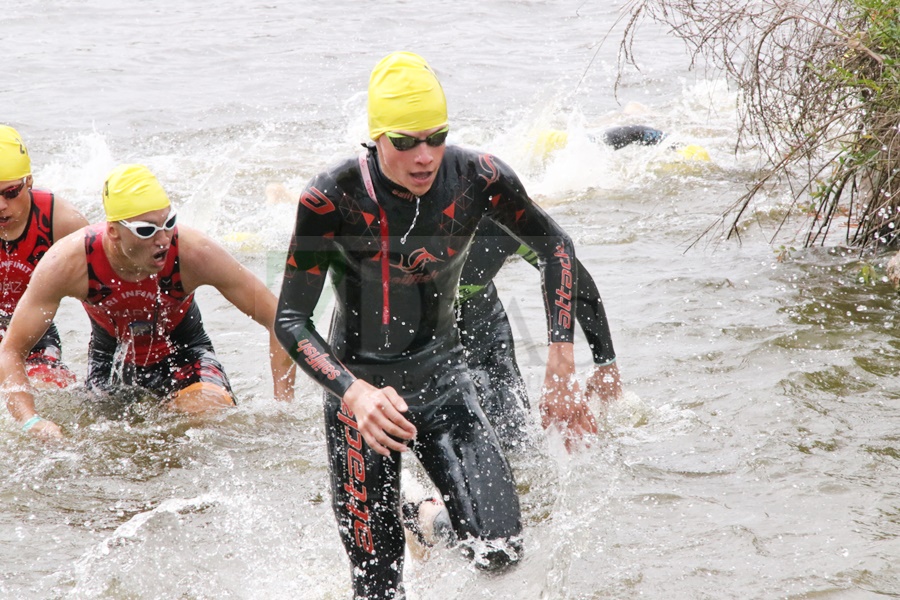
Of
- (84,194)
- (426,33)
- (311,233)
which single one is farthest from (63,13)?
(311,233)

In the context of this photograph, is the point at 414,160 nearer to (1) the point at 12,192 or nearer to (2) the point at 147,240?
(2) the point at 147,240

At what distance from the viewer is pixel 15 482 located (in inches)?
209

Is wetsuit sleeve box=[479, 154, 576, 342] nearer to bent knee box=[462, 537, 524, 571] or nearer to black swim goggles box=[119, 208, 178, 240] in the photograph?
bent knee box=[462, 537, 524, 571]

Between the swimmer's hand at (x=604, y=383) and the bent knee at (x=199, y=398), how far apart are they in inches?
87.5

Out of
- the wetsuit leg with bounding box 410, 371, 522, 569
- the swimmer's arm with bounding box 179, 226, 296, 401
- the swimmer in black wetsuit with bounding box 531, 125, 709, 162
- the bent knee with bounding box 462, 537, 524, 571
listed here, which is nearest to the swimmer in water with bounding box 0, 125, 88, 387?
the swimmer's arm with bounding box 179, 226, 296, 401

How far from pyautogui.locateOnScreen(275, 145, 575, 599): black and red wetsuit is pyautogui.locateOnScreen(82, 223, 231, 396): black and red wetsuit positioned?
180 centimetres

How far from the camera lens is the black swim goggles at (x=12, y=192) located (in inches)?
221

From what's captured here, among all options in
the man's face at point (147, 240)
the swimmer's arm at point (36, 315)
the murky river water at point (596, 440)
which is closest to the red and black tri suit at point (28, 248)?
the swimmer's arm at point (36, 315)

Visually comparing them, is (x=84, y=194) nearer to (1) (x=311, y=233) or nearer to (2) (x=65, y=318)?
(2) (x=65, y=318)

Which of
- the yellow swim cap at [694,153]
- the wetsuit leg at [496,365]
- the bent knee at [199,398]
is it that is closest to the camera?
the wetsuit leg at [496,365]

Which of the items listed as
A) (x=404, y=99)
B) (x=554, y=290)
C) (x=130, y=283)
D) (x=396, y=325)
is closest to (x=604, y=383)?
(x=554, y=290)

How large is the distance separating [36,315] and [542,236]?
2.78 metres

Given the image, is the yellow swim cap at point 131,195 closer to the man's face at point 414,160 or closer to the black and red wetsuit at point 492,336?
the black and red wetsuit at point 492,336

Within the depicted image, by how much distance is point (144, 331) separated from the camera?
5.53m
